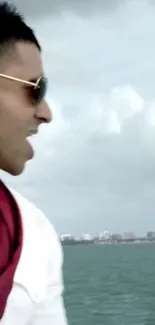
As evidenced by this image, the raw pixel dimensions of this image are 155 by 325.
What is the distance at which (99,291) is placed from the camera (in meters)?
62.1

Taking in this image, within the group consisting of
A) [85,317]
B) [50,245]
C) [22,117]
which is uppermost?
[85,317]

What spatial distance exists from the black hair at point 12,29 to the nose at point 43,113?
158 mm

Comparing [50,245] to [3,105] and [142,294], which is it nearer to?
[3,105]

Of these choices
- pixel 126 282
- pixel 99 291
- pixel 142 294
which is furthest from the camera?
pixel 126 282

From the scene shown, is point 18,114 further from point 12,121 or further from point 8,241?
point 8,241

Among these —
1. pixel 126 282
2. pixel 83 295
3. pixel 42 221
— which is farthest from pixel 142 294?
pixel 42 221

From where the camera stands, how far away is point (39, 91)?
2.23 m

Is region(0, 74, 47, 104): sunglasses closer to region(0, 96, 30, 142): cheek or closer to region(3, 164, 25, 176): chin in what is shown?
region(0, 96, 30, 142): cheek

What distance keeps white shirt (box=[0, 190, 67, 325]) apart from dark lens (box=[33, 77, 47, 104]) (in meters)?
0.31

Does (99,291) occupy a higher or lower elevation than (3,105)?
higher

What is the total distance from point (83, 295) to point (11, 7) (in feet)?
191

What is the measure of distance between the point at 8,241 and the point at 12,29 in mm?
503

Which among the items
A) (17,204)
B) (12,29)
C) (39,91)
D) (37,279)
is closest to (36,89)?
(39,91)

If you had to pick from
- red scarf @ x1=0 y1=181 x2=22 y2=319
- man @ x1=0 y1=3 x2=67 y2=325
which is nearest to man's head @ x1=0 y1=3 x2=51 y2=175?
man @ x1=0 y1=3 x2=67 y2=325
